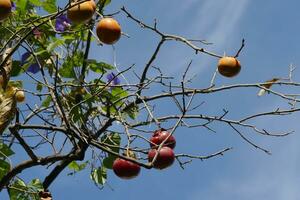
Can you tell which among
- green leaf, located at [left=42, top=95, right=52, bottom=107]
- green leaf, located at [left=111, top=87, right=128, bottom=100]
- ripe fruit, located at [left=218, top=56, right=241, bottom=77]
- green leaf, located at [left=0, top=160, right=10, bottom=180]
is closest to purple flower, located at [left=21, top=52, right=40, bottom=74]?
green leaf, located at [left=42, top=95, right=52, bottom=107]

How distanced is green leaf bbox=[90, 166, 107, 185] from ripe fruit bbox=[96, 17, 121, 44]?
0.69 m

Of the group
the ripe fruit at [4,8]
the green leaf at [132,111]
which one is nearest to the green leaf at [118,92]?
the green leaf at [132,111]

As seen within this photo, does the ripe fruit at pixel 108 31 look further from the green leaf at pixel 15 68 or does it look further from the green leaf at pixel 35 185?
the green leaf at pixel 35 185

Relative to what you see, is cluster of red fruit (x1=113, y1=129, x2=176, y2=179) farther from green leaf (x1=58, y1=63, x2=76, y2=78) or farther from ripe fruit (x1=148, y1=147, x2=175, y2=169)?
green leaf (x1=58, y1=63, x2=76, y2=78)

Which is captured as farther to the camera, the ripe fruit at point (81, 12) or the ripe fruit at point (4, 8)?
the ripe fruit at point (81, 12)

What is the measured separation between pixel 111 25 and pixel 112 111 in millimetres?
440

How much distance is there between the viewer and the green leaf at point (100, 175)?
3072 mm

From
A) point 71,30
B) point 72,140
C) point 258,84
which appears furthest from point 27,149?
point 258,84

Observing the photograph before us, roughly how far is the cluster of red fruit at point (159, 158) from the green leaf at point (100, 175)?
55 cm

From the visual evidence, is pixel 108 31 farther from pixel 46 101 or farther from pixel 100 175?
pixel 100 175

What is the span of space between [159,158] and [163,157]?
0.05 feet

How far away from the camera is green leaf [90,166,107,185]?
3072 millimetres

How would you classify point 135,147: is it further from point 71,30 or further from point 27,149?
point 71,30

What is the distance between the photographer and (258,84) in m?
2.73
